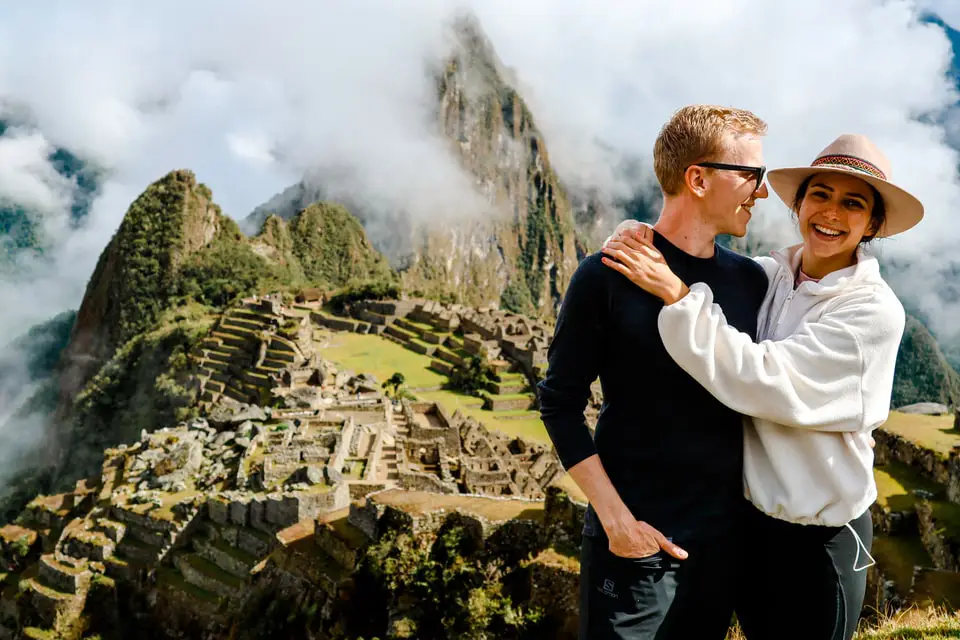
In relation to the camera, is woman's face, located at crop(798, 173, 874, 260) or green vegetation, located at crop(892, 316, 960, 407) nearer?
woman's face, located at crop(798, 173, 874, 260)

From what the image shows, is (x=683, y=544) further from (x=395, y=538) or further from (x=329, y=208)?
(x=329, y=208)

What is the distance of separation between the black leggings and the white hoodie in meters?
0.14

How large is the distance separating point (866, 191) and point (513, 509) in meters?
6.97

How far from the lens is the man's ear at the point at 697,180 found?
208cm

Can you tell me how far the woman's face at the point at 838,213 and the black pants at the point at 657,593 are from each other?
0.98 meters

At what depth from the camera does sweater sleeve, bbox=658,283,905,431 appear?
1795mm

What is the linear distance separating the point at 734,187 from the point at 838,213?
33cm

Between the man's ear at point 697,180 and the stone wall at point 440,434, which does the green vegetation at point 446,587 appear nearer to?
the man's ear at point 697,180

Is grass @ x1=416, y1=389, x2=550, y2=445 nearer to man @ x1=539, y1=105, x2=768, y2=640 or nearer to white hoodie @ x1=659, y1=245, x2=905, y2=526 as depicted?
man @ x1=539, y1=105, x2=768, y2=640

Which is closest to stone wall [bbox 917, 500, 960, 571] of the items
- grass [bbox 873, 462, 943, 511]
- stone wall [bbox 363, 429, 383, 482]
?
grass [bbox 873, 462, 943, 511]

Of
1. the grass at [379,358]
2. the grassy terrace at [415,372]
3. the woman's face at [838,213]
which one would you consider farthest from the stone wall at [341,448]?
the grass at [379,358]

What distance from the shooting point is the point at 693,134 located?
6.81 ft

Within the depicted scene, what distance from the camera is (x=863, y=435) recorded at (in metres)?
1.90

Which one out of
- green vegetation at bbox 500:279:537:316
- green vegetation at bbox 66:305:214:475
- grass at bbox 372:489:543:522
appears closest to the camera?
grass at bbox 372:489:543:522
